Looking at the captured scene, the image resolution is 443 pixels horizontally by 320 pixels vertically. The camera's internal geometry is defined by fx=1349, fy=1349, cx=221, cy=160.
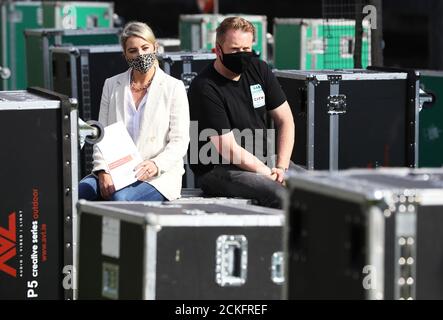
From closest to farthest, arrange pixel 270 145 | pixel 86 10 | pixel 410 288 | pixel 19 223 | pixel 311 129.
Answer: pixel 410 288 → pixel 19 223 → pixel 270 145 → pixel 311 129 → pixel 86 10

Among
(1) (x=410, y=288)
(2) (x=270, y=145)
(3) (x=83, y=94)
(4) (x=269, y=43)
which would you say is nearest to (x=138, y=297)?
(1) (x=410, y=288)

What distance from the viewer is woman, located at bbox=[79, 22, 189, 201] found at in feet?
26.5

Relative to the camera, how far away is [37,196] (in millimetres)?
7387

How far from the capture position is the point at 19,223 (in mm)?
7367

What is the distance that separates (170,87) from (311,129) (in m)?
2.11

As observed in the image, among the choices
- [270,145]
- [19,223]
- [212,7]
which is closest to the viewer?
[19,223]

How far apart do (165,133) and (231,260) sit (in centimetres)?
225

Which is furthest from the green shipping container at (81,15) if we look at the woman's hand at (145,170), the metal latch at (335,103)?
the woman's hand at (145,170)

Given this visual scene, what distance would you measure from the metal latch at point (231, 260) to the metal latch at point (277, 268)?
15 centimetres

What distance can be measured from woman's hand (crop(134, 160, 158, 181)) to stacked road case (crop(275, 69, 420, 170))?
2.30m

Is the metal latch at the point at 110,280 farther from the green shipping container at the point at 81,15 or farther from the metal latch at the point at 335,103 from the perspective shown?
the green shipping container at the point at 81,15

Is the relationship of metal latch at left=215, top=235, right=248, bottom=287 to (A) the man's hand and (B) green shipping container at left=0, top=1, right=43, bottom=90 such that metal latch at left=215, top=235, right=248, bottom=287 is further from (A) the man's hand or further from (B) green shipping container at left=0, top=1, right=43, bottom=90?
(B) green shipping container at left=0, top=1, right=43, bottom=90

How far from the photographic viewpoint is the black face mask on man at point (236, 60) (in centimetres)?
844

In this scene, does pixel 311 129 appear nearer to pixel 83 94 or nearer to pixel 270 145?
pixel 270 145
